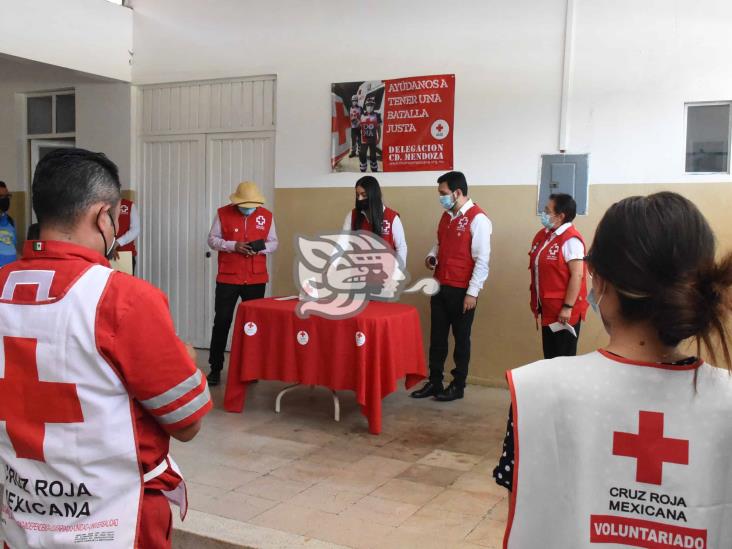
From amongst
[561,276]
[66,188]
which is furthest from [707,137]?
[66,188]

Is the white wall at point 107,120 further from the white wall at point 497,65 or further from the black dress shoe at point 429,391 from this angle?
the black dress shoe at point 429,391

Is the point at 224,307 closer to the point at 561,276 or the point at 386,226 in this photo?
the point at 386,226

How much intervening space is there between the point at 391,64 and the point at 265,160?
1491 millimetres

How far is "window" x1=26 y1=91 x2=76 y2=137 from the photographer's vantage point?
7555mm

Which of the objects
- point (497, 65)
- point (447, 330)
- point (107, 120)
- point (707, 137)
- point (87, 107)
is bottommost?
point (447, 330)

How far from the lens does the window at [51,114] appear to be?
7.55 meters

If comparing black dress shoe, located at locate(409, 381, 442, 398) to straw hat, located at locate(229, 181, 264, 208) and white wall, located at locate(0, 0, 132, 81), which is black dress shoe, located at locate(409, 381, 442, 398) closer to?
straw hat, located at locate(229, 181, 264, 208)

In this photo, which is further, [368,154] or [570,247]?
[368,154]

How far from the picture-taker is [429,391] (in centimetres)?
539

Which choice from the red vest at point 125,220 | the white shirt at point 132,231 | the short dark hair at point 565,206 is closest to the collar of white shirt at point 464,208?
the short dark hair at point 565,206

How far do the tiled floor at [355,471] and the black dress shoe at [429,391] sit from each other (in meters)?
0.09

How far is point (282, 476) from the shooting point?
368 centimetres

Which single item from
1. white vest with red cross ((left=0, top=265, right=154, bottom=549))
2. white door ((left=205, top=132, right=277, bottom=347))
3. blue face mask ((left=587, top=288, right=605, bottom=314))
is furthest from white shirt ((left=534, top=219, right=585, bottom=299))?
white vest with red cross ((left=0, top=265, right=154, bottom=549))

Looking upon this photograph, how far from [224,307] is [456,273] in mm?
1821
